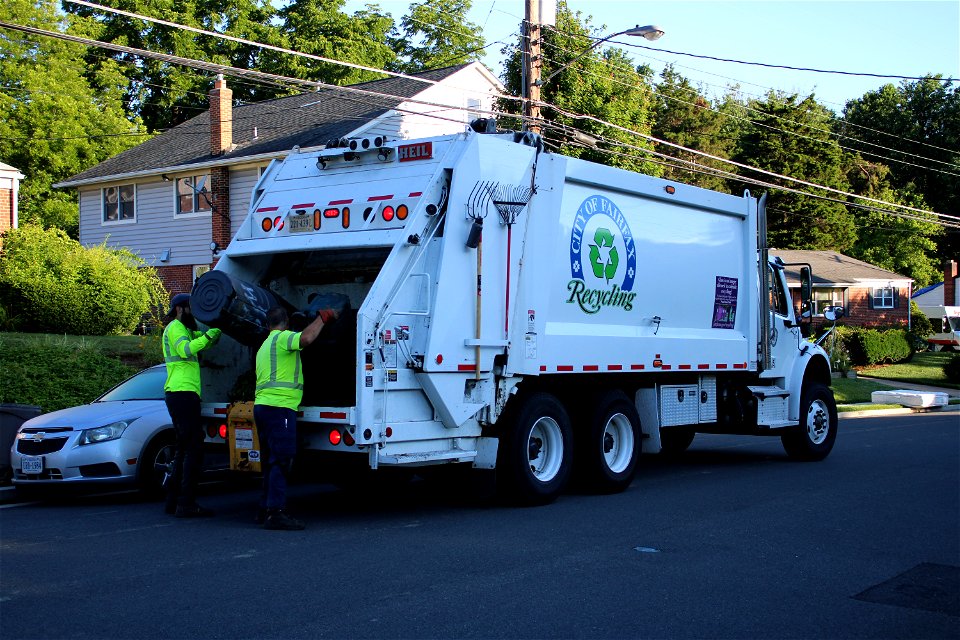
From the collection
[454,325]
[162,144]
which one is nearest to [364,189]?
[454,325]

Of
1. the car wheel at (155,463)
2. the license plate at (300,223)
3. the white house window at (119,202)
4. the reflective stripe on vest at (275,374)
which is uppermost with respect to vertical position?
the white house window at (119,202)

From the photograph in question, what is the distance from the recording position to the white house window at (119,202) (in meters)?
30.7

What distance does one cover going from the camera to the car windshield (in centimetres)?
1027

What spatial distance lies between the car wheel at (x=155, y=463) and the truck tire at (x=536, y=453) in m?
3.27

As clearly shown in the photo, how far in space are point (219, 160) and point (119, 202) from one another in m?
5.47

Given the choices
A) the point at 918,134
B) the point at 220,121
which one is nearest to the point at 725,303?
Result: the point at 220,121

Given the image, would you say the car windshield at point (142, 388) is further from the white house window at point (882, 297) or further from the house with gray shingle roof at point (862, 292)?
the white house window at point (882, 297)

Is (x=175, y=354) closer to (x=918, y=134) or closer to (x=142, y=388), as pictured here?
(x=142, y=388)

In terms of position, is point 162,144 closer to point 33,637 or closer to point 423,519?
point 423,519

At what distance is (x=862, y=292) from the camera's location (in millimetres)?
44281

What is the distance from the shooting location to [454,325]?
8.22 metres

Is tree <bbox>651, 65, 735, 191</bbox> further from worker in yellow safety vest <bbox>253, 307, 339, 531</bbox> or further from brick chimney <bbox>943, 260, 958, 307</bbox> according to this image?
worker in yellow safety vest <bbox>253, 307, 339, 531</bbox>

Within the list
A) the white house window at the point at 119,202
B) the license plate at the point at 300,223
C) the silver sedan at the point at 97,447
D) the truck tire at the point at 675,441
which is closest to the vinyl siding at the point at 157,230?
the white house window at the point at 119,202

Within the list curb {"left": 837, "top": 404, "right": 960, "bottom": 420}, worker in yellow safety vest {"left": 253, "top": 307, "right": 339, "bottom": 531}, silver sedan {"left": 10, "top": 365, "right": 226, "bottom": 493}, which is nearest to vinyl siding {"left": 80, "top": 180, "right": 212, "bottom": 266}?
curb {"left": 837, "top": 404, "right": 960, "bottom": 420}
